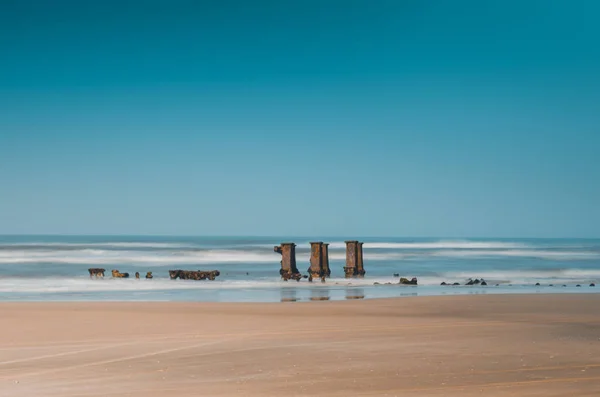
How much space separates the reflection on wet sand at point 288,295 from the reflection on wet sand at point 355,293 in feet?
4.62

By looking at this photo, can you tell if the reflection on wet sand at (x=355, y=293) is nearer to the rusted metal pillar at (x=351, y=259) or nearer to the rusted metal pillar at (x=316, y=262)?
the rusted metal pillar at (x=316, y=262)

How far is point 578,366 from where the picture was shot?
34.3 feet

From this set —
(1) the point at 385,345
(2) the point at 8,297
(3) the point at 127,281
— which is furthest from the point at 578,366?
(3) the point at 127,281

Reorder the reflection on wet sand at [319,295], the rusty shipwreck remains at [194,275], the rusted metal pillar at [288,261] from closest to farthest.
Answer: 1. the reflection on wet sand at [319,295]
2. the rusty shipwreck remains at [194,275]
3. the rusted metal pillar at [288,261]

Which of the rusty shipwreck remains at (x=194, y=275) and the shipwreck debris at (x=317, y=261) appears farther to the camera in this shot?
the shipwreck debris at (x=317, y=261)

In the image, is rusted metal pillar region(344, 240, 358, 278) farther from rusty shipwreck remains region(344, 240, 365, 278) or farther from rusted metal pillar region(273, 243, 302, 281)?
rusted metal pillar region(273, 243, 302, 281)

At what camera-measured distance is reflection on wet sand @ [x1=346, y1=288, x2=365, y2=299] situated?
22.1 m

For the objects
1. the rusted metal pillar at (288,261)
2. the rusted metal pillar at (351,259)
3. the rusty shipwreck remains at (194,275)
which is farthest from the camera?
the rusted metal pillar at (351,259)

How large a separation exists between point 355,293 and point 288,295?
6.08ft

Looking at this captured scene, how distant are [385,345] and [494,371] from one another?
238 cm

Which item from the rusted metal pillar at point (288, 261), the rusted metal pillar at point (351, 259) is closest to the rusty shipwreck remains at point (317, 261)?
the rusted metal pillar at point (288, 261)

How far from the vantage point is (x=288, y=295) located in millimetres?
22906

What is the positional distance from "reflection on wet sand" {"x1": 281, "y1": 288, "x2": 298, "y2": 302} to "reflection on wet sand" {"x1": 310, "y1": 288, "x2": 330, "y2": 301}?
46cm

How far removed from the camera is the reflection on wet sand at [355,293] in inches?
869
